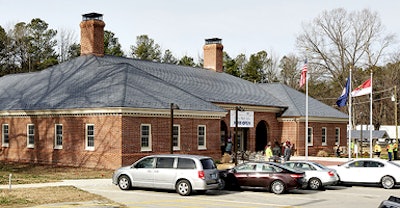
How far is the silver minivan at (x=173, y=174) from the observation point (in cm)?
2017

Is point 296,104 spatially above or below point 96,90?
below

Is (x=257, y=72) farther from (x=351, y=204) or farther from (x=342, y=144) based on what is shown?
(x=351, y=204)

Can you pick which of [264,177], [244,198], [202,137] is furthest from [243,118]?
[244,198]

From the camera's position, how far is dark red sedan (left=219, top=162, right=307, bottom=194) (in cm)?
2158

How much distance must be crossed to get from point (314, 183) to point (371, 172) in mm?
3130

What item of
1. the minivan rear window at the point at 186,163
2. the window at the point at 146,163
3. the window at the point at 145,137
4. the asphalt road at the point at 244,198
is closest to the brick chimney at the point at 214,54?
the window at the point at 145,137

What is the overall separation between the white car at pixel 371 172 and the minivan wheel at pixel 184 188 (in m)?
8.73

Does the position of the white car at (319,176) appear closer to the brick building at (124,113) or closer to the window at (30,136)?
the brick building at (124,113)

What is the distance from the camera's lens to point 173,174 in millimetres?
20500

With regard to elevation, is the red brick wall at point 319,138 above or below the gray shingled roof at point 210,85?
below

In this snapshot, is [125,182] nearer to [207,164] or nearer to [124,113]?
[207,164]

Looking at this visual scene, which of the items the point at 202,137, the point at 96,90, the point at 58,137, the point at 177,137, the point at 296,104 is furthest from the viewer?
the point at 296,104

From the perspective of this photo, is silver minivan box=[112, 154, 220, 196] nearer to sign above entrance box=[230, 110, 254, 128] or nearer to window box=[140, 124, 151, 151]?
window box=[140, 124, 151, 151]

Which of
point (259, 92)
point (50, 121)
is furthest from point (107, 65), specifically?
point (259, 92)
